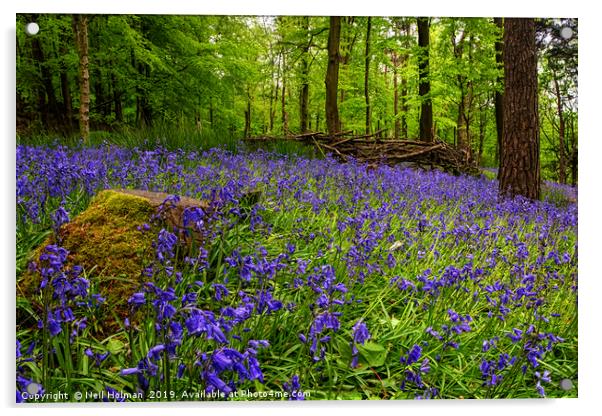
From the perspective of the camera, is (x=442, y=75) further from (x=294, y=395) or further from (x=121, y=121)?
(x=294, y=395)

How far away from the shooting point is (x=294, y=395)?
216cm

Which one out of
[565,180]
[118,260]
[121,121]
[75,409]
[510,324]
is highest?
[121,121]

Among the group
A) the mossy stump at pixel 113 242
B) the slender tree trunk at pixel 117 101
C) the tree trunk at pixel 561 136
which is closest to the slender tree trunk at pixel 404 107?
the tree trunk at pixel 561 136

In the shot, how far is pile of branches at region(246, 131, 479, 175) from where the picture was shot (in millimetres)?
5883

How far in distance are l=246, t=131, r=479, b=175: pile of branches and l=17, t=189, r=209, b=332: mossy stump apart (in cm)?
319

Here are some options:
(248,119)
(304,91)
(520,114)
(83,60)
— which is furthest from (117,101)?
(520,114)

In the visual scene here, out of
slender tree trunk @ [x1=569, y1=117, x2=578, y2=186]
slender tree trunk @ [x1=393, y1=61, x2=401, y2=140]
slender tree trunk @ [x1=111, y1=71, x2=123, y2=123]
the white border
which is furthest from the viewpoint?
slender tree trunk @ [x1=393, y1=61, x2=401, y2=140]

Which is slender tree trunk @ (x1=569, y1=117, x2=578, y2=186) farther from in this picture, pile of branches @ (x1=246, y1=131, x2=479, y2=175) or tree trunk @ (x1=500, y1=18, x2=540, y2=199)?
pile of branches @ (x1=246, y1=131, x2=479, y2=175)

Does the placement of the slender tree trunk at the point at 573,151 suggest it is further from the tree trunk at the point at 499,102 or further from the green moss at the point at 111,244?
the green moss at the point at 111,244

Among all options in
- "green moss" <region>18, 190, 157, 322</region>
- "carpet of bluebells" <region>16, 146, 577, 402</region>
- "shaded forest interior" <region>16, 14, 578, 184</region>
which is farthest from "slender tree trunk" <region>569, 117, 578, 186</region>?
"green moss" <region>18, 190, 157, 322</region>

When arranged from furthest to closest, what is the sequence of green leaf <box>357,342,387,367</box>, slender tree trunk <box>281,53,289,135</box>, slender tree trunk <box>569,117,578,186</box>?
slender tree trunk <box>281,53,289,135</box> → slender tree trunk <box>569,117,578,186</box> → green leaf <box>357,342,387,367</box>

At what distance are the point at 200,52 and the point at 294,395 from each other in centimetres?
330

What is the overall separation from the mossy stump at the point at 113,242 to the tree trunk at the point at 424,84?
2715 mm

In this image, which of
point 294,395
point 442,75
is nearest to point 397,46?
point 442,75
